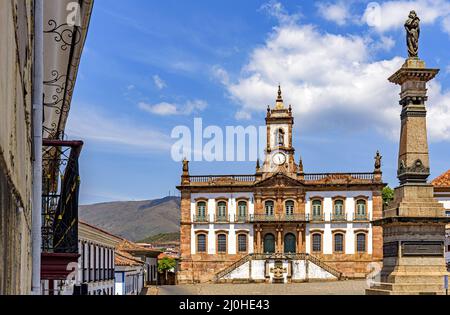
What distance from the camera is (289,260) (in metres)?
50.9

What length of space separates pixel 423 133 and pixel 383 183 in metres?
27.3

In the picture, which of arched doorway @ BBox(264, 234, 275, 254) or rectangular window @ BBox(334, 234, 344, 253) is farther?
arched doorway @ BBox(264, 234, 275, 254)

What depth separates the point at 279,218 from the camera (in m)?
53.1

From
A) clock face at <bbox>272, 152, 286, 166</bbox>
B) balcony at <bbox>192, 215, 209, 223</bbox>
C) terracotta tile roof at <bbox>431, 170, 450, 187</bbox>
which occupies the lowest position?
balcony at <bbox>192, 215, 209, 223</bbox>

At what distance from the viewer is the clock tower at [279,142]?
54.1 m

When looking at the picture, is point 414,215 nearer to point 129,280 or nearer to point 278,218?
point 129,280

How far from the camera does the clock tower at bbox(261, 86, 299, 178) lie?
54062 millimetres

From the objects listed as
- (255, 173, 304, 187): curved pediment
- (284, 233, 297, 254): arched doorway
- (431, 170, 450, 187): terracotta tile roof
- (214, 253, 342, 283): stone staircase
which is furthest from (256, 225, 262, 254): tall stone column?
(431, 170, 450, 187): terracotta tile roof

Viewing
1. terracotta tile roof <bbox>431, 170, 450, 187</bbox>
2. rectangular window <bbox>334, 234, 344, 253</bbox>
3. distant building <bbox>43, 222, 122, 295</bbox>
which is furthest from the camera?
rectangular window <bbox>334, 234, 344, 253</bbox>

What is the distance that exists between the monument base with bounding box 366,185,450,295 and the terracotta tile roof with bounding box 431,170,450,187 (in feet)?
90.7

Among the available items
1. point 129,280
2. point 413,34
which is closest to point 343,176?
point 129,280

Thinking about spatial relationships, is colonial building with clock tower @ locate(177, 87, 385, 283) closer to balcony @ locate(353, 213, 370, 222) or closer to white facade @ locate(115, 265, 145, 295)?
balcony @ locate(353, 213, 370, 222)

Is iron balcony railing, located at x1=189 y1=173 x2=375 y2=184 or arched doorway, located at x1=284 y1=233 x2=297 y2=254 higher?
iron balcony railing, located at x1=189 y1=173 x2=375 y2=184
